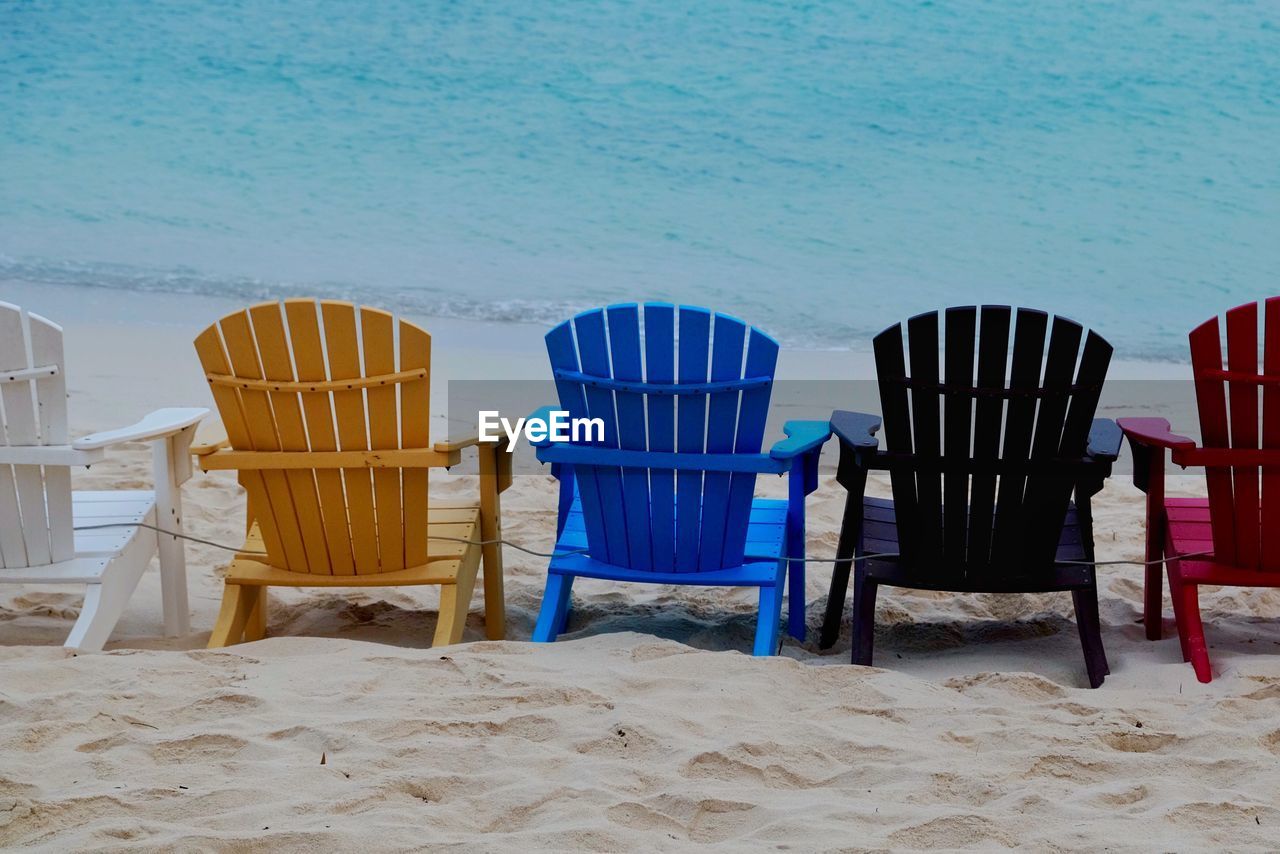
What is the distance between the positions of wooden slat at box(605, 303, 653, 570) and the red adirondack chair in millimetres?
1412

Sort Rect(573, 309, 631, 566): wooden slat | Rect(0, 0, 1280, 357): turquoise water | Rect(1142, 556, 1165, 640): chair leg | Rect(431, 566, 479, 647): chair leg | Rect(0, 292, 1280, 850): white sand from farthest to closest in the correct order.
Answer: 1. Rect(0, 0, 1280, 357): turquoise water
2. Rect(1142, 556, 1165, 640): chair leg
3. Rect(431, 566, 479, 647): chair leg
4. Rect(573, 309, 631, 566): wooden slat
5. Rect(0, 292, 1280, 850): white sand

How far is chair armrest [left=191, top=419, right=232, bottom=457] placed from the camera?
3.38 metres

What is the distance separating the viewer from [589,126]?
1712 centimetres

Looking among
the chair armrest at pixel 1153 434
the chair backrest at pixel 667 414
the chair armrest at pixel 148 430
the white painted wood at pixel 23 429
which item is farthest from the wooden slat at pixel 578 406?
the chair armrest at pixel 1153 434

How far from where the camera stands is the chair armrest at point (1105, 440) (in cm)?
326

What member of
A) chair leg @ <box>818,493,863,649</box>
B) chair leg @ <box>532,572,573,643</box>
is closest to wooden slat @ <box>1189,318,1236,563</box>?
chair leg @ <box>818,493,863,649</box>

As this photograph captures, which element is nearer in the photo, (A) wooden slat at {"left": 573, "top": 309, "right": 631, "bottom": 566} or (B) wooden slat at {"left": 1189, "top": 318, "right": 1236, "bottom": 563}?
(B) wooden slat at {"left": 1189, "top": 318, "right": 1236, "bottom": 563}

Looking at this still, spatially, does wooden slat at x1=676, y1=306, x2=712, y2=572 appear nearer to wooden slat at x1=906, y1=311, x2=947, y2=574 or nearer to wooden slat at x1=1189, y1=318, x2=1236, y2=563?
wooden slat at x1=906, y1=311, x2=947, y2=574

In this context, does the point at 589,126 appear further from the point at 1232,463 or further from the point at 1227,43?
the point at 1232,463

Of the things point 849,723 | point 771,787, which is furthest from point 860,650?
point 771,787

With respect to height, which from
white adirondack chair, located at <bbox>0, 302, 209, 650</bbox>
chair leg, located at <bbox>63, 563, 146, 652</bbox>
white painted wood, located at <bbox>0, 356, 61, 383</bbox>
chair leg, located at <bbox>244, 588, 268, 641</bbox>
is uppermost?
white painted wood, located at <bbox>0, 356, 61, 383</bbox>

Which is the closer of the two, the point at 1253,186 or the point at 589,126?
the point at 1253,186

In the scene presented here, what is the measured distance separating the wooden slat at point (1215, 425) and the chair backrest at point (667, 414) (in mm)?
1121

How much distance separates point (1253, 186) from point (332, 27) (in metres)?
13.5
